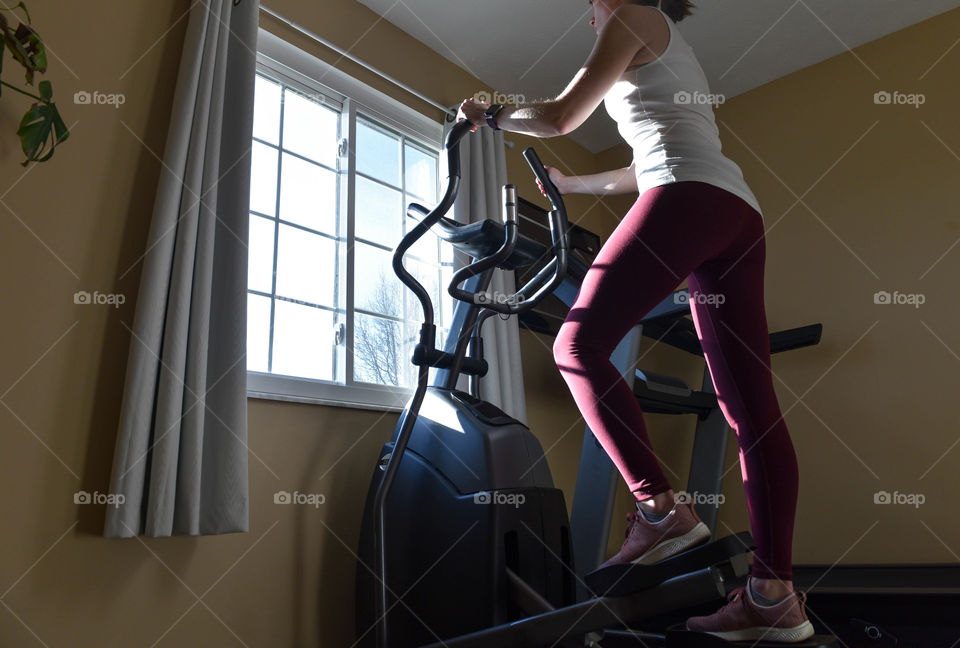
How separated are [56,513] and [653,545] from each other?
4.34ft

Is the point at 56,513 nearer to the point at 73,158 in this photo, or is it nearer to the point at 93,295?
the point at 93,295

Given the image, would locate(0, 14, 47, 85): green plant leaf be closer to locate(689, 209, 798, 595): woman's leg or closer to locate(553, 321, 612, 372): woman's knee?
locate(553, 321, 612, 372): woman's knee

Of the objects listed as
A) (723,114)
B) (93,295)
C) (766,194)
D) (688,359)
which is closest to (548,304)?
(688,359)

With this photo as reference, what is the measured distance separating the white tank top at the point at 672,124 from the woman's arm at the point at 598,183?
0.38 m

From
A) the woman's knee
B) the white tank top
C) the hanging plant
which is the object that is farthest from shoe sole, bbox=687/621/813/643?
the hanging plant

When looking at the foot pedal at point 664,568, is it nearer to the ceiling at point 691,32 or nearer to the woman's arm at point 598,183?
the woman's arm at point 598,183

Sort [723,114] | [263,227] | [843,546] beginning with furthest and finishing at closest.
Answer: [723,114] < [843,546] < [263,227]

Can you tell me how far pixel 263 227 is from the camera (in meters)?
2.38

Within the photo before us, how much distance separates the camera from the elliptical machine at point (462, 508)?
5.70ft

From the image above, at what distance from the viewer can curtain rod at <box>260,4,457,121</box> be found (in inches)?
97.7

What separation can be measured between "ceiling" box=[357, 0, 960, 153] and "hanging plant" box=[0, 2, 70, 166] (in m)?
1.51

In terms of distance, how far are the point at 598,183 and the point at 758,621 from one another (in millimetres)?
1113

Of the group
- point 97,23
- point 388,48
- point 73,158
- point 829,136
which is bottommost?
point 73,158

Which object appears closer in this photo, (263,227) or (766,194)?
(263,227)
